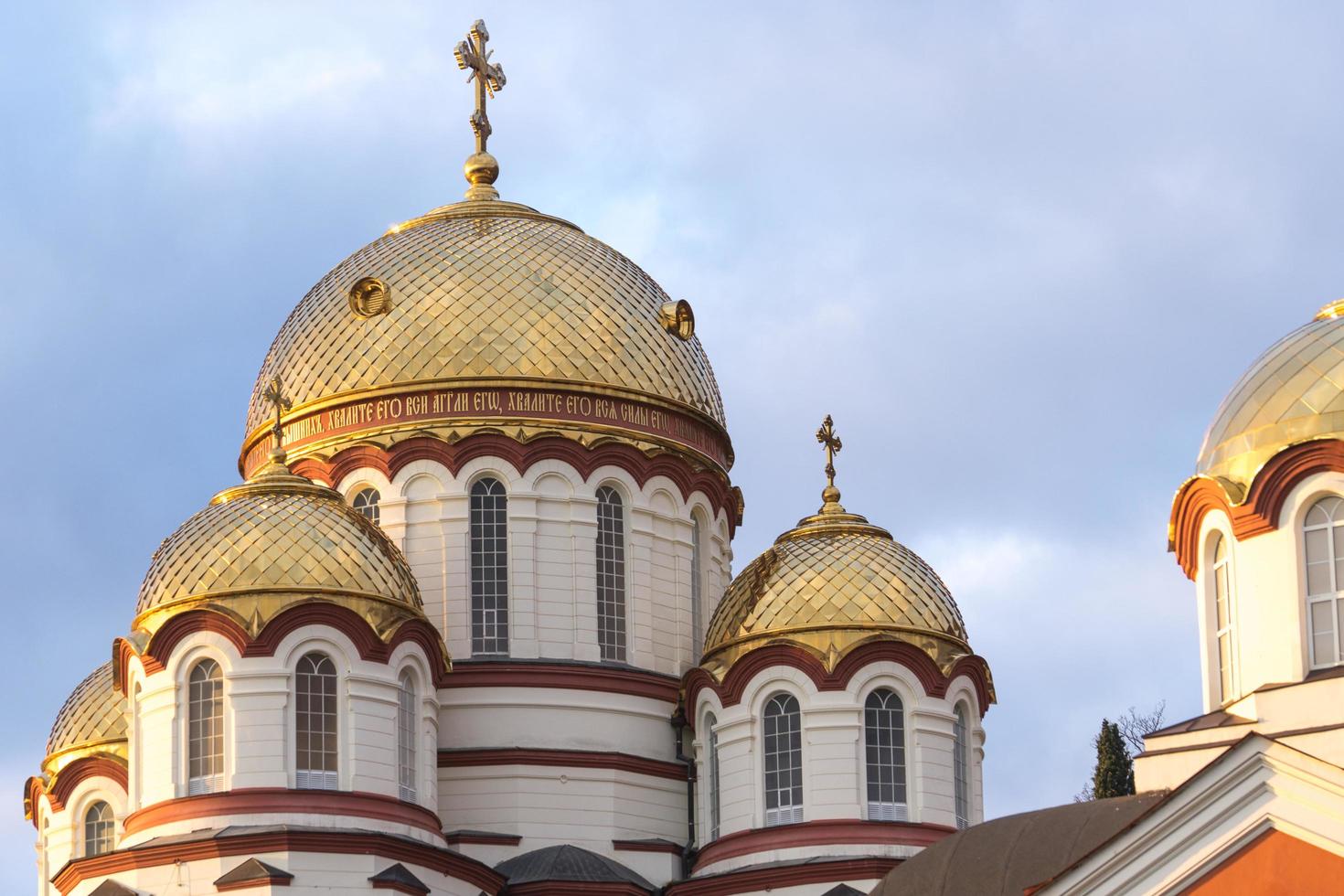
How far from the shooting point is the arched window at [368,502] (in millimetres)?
43375

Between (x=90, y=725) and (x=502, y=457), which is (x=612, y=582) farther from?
(x=90, y=725)

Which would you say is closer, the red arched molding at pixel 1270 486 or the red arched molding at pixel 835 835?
the red arched molding at pixel 1270 486

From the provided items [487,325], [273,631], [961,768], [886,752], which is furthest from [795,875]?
[487,325]

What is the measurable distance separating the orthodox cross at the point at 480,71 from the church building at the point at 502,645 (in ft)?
2.82

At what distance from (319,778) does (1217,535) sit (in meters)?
13.1

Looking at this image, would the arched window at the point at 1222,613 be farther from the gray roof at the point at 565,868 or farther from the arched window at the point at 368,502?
the arched window at the point at 368,502

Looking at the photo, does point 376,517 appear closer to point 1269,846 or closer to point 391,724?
point 391,724

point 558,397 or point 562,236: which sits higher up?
point 562,236

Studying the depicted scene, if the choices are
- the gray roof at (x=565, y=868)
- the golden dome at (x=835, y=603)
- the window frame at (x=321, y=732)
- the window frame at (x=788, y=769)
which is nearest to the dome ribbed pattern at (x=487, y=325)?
the golden dome at (x=835, y=603)

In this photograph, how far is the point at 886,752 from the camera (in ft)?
133

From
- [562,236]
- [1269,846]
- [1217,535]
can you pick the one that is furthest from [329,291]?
[1269,846]

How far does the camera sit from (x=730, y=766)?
41.0 metres

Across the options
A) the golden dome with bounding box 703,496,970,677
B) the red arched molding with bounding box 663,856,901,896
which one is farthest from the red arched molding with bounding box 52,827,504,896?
the golden dome with bounding box 703,496,970,677

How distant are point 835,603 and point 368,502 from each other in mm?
7132
